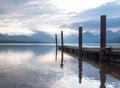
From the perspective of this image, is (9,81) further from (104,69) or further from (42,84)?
(104,69)

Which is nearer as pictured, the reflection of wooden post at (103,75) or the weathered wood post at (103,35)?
the reflection of wooden post at (103,75)

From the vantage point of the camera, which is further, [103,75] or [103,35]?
[103,35]

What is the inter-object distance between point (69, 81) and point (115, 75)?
118 inches

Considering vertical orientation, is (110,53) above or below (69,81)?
above

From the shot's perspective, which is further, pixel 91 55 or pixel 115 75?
pixel 91 55

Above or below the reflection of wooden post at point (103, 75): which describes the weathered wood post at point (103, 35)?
above

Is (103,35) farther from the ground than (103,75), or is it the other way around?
(103,35)

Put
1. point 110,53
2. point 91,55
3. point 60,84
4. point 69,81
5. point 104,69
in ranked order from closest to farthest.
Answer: point 60,84 < point 69,81 < point 104,69 < point 110,53 < point 91,55

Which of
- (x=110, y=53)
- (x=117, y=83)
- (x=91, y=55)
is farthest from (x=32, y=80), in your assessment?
(x=91, y=55)

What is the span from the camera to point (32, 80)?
16938mm

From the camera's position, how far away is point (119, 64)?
20844mm

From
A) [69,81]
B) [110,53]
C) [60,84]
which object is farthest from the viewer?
[110,53]

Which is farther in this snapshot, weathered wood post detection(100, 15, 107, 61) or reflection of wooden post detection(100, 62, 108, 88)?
weathered wood post detection(100, 15, 107, 61)

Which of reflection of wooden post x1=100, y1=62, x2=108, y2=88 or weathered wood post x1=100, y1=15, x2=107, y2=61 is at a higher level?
weathered wood post x1=100, y1=15, x2=107, y2=61
